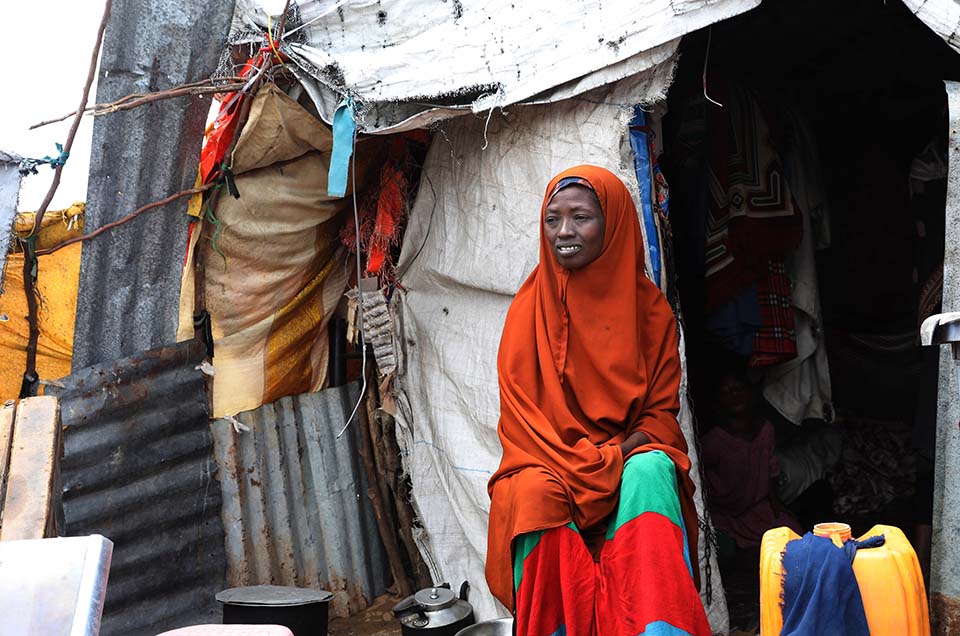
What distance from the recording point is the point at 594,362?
3.21 meters

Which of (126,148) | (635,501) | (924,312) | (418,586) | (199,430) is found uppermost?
(126,148)

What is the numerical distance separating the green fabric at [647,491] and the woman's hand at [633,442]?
0.45 ft

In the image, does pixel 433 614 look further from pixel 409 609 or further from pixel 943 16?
pixel 943 16

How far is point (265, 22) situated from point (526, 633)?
273cm

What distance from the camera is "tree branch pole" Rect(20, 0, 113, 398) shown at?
381 cm

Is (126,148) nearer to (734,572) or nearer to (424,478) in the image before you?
(424,478)

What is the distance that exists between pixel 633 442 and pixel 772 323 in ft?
6.68

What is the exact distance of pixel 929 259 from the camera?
172 inches

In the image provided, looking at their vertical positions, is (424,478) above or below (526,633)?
above

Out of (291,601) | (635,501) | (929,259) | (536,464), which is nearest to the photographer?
(635,501)

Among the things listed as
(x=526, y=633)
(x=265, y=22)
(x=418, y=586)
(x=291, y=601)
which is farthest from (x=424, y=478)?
(x=265, y=22)

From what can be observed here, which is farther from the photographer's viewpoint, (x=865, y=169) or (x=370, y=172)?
(x=865, y=169)

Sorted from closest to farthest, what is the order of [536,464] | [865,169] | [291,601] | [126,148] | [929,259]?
[536,464]
[291,601]
[126,148]
[929,259]
[865,169]

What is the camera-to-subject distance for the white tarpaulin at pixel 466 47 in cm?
329
